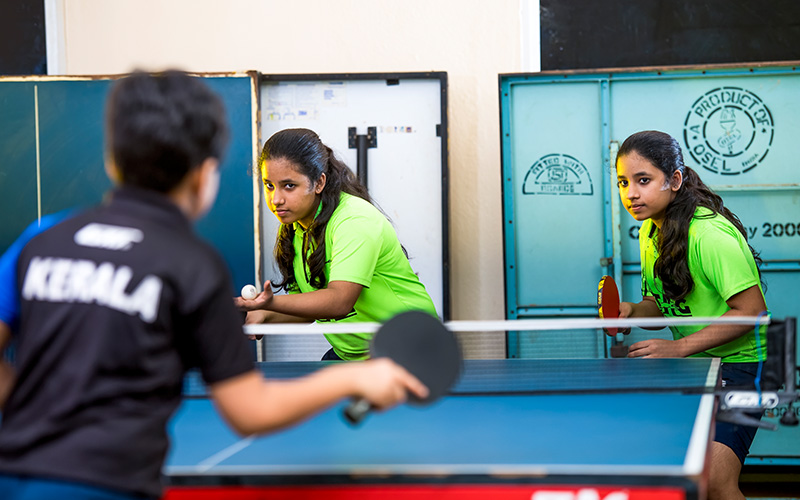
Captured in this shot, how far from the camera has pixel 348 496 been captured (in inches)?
64.9

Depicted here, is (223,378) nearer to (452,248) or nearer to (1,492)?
(1,492)

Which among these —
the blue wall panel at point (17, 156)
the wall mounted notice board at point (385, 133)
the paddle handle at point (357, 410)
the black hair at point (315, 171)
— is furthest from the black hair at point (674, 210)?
the blue wall panel at point (17, 156)

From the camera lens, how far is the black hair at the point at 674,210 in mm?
3052

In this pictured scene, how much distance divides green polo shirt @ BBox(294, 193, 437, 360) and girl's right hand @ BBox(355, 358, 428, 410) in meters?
1.67

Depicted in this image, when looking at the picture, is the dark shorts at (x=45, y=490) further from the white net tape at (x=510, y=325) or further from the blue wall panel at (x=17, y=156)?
the blue wall panel at (x=17, y=156)

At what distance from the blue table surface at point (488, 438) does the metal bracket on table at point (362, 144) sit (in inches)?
93.8

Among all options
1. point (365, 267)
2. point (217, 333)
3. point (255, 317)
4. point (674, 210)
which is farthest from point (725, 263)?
point (217, 333)

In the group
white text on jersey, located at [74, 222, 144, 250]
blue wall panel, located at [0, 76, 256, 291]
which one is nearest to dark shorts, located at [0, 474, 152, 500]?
white text on jersey, located at [74, 222, 144, 250]

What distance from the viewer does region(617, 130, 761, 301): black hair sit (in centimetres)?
305

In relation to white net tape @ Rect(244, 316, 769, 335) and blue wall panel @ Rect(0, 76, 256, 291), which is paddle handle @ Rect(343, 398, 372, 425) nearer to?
white net tape @ Rect(244, 316, 769, 335)

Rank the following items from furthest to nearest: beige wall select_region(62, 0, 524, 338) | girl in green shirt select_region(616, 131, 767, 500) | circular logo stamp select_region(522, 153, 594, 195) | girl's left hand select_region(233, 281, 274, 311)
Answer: beige wall select_region(62, 0, 524, 338) → circular logo stamp select_region(522, 153, 594, 195) → girl's left hand select_region(233, 281, 274, 311) → girl in green shirt select_region(616, 131, 767, 500)

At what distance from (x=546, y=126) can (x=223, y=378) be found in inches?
149

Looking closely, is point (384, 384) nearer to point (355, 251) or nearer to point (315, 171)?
point (355, 251)

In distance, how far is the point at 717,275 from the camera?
2.92 meters
